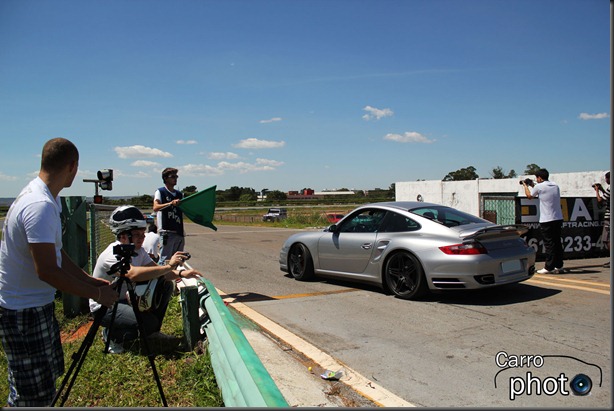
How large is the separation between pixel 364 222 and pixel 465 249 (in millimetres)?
1901

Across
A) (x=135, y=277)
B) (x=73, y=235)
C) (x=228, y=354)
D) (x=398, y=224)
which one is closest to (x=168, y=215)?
(x=73, y=235)

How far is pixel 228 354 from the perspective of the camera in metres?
2.99

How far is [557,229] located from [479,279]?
3561 millimetres

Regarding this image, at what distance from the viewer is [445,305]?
6.38m

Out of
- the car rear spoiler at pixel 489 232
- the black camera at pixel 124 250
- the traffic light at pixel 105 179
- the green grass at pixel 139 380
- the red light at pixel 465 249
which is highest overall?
the traffic light at pixel 105 179

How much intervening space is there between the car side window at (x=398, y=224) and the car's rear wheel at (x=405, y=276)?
395 millimetres

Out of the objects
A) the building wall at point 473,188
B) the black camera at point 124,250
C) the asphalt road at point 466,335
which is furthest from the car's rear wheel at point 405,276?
the building wall at point 473,188

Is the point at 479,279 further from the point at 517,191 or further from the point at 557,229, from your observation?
the point at 517,191

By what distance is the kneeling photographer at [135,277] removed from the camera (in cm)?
436

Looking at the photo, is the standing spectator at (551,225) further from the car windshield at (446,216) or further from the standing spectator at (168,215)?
the standing spectator at (168,215)

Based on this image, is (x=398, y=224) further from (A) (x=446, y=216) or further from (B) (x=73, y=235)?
(B) (x=73, y=235)

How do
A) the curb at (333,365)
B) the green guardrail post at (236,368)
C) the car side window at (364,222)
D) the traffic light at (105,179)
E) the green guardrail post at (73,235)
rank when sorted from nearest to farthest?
the green guardrail post at (236,368) < the curb at (333,365) < the green guardrail post at (73,235) < the car side window at (364,222) < the traffic light at (105,179)

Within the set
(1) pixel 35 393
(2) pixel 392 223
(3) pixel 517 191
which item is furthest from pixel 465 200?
(1) pixel 35 393

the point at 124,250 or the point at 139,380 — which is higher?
the point at 124,250
